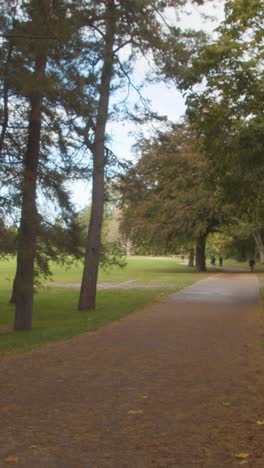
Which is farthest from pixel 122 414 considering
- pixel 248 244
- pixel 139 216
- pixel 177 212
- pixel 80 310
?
pixel 248 244

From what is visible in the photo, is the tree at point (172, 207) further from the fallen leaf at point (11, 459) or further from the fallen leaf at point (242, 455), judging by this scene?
the fallen leaf at point (11, 459)

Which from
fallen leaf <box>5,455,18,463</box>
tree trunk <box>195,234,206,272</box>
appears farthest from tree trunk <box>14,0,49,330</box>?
tree trunk <box>195,234,206,272</box>

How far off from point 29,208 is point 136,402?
6285 millimetres

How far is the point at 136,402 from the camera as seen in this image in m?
6.14

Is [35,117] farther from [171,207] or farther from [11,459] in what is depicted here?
[171,207]

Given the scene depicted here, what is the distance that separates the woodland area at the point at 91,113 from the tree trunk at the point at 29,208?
0.02m

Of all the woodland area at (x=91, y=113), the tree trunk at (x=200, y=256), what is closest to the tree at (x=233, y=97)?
the woodland area at (x=91, y=113)

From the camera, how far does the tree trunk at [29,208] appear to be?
1138 centimetres

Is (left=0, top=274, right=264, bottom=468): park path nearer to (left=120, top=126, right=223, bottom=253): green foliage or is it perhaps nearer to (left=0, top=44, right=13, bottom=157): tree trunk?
(left=0, top=44, right=13, bottom=157): tree trunk

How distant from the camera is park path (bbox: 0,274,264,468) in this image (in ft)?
14.7

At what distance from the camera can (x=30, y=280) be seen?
12.4 m

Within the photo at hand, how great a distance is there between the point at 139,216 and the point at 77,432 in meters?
38.3

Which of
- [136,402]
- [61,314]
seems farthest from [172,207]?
[136,402]

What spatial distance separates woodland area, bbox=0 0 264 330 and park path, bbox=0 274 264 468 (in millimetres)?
3321
